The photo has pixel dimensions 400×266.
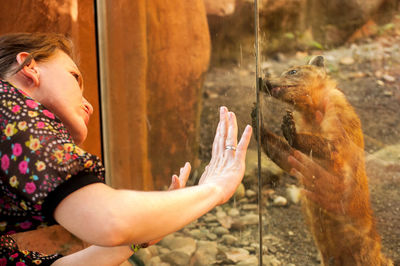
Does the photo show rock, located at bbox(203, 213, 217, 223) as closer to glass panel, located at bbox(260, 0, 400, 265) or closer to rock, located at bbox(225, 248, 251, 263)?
rock, located at bbox(225, 248, 251, 263)

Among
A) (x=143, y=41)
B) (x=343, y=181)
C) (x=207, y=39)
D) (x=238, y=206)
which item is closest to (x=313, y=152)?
(x=343, y=181)

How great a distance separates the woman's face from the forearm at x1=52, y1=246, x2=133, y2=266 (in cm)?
38

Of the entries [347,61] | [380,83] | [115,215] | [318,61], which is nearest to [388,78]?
[380,83]

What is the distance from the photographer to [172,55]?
2.13 m

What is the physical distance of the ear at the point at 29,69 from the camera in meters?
1.02

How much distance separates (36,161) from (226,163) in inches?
20.7

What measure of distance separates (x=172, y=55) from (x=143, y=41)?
0.33 meters

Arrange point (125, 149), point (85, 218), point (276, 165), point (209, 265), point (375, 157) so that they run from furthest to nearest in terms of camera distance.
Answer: point (125, 149)
point (209, 265)
point (276, 165)
point (375, 157)
point (85, 218)

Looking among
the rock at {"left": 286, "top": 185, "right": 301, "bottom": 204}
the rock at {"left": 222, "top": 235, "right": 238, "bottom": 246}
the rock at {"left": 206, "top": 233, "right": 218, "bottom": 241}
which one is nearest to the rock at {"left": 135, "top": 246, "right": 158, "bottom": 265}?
the rock at {"left": 206, "top": 233, "right": 218, "bottom": 241}

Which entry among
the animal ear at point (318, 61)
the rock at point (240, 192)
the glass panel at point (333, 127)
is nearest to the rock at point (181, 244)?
the rock at point (240, 192)

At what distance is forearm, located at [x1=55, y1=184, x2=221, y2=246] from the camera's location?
2.62ft

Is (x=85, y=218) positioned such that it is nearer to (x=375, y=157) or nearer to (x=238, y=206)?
(x=375, y=157)

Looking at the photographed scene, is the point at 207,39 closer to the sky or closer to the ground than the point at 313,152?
closer to the sky

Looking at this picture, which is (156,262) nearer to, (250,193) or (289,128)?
(250,193)
